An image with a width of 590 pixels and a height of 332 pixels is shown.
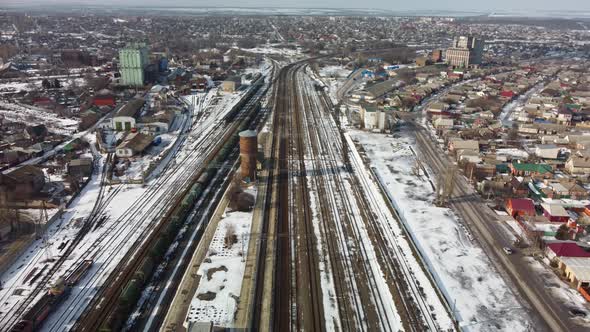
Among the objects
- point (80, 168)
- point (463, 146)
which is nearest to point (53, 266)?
point (80, 168)

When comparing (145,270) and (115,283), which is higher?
(145,270)

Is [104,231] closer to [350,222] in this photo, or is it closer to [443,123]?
[350,222]

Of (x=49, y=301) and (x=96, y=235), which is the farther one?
(x=96, y=235)

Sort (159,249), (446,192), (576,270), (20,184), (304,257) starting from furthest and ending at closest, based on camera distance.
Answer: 1. (446,192)
2. (20,184)
3. (304,257)
4. (159,249)
5. (576,270)

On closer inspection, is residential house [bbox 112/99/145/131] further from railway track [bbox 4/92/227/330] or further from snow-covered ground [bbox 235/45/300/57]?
snow-covered ground [bbox 235/45/300/57]

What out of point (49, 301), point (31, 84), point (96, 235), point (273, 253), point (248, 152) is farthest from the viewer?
point (31, 84)

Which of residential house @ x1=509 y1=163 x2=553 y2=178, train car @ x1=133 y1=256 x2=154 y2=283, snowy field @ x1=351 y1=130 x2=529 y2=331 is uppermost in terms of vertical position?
residential house @ x1=509 y1=163 x2=553 y2=178

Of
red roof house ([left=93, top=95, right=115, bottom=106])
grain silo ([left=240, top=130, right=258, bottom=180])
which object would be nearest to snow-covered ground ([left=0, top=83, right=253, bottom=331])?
grain silo ([left=240, top=130, right=258, bottom=180])

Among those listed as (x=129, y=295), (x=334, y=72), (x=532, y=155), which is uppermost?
(x=334, y=72)

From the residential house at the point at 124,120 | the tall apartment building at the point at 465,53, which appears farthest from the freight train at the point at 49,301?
the tall apartment building at the point at 465,53
